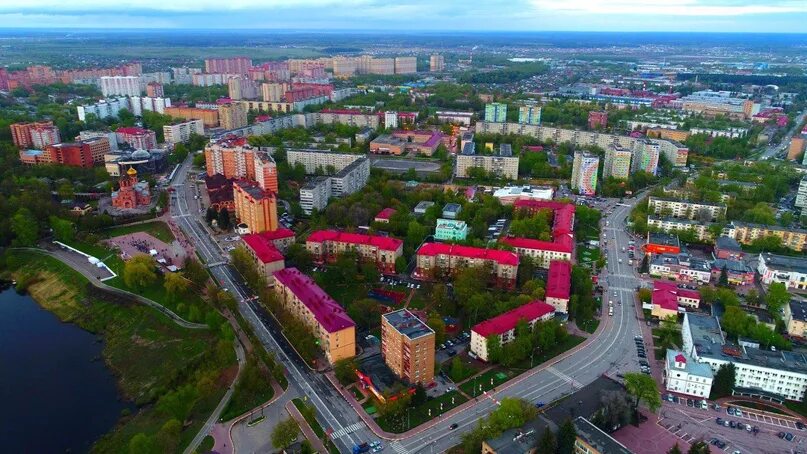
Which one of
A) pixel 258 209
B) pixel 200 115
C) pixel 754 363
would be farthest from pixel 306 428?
pixel 200 115

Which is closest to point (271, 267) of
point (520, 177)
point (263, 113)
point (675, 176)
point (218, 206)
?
point (218, 206)

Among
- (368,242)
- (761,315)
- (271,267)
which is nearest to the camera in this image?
(761,315)

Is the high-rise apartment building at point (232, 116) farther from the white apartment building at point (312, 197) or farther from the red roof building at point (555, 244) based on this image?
the red roof building at point (555, 244)

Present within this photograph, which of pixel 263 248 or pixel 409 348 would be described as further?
pixel 263 248

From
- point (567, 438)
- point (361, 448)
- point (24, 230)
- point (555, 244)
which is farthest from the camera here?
point (24, 230)

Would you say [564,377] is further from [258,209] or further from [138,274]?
[138,274]

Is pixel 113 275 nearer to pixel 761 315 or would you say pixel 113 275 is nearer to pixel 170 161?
pixel 170 161

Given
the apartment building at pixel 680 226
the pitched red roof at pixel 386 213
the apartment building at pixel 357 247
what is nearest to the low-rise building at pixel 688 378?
the apartment building at pixel 357 247

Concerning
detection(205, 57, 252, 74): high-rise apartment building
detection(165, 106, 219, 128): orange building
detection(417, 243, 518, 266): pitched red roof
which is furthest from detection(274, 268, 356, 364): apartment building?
detection(205, 57, 252, 74): high-rise apartment building
